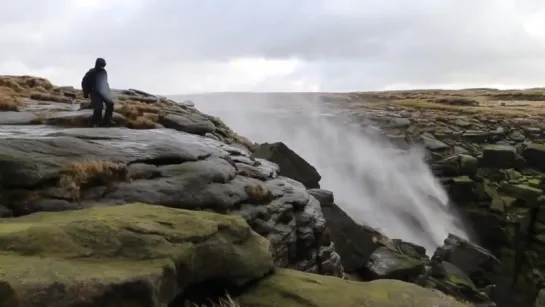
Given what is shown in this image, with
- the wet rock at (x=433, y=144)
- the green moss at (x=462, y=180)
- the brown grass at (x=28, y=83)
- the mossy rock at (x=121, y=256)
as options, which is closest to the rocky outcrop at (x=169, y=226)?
the mossy rock at (x=121, y=256)

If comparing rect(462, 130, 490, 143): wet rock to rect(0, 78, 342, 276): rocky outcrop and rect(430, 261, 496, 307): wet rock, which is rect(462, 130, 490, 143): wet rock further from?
rect(0, 78, 342, 276): rocky outcrop

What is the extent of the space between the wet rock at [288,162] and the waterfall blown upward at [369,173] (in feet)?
19.3

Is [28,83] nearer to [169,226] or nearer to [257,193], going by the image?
[257,193]

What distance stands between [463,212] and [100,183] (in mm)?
24093

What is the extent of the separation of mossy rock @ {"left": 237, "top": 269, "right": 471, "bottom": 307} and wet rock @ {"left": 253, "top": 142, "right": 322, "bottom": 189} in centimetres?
1011

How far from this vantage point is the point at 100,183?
10039 mm

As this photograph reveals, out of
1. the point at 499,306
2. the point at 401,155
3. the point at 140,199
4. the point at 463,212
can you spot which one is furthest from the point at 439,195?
the point at 140,199

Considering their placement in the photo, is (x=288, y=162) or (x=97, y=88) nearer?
(x=97, y=88)

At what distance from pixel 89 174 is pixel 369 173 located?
22142 mm

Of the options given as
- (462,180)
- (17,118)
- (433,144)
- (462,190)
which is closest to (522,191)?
(462,190)

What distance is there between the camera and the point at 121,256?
6258 mm

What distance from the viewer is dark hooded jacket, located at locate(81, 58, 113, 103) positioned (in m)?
14.0

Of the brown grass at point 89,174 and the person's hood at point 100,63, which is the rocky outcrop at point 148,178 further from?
the person's hood at point 100,63

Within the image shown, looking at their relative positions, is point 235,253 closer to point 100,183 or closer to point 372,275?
point 100,183
